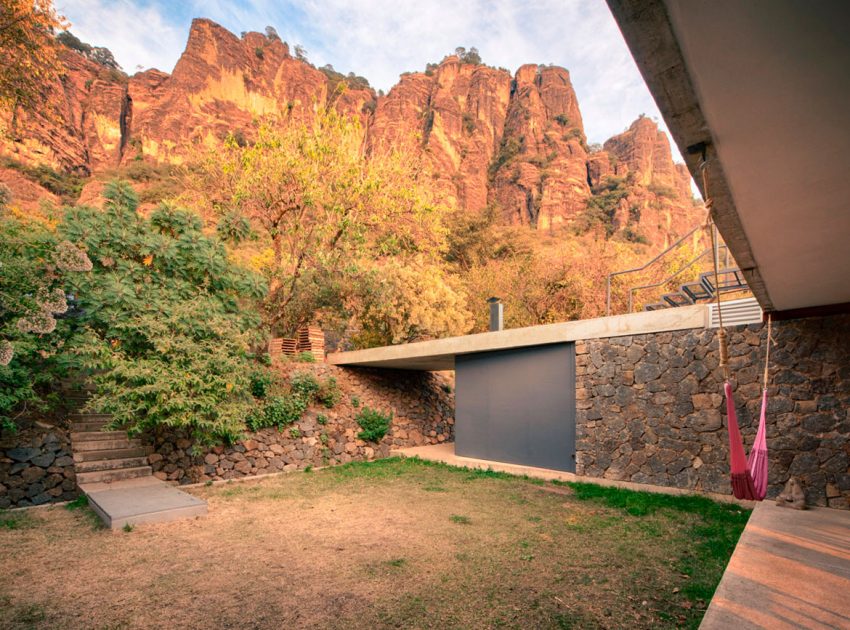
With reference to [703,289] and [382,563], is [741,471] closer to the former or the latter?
[382,563]

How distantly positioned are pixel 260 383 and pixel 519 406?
5.14 m

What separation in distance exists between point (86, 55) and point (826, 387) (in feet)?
192

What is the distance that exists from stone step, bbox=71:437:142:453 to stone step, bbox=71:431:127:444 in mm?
53

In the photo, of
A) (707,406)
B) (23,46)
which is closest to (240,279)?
(23,46)

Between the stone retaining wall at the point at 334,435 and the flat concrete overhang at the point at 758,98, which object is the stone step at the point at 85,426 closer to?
the stone retaining wall at the point at 334,435

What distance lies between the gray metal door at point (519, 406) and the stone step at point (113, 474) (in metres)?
5.73

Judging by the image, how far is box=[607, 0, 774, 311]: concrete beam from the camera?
1423 mm

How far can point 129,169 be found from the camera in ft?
98.5

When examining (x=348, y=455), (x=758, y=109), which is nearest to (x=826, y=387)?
(x=758, y=109)

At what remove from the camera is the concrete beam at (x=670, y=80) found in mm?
1423

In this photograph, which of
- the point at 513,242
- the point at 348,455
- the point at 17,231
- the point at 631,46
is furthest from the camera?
the point at 513,242

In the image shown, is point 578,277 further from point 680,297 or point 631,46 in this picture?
point 631,46

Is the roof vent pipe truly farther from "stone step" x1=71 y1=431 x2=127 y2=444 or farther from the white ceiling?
"stone step" x1=71 y1=431 x2=127 y2=444

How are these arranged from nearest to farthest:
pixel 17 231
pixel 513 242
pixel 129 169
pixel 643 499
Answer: pixel 643 499 → pixel 17 231 → pixel 513 242 → pixel 129 169
